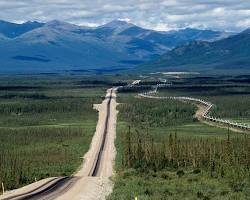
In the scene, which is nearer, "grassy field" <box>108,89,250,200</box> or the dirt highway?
"grassy field" <box>108,89,250,200</box>

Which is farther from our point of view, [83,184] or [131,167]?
[131,167]

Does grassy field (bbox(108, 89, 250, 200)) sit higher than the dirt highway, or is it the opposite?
grassy field (bbox(108, 89, 250, 200))

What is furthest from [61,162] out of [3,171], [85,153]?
[3,171]

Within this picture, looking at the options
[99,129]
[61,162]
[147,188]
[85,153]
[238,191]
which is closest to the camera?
[238,191]

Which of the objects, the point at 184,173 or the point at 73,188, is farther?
the point at 184,173

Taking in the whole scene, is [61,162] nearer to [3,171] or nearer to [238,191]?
[3,171]

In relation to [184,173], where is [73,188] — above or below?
below

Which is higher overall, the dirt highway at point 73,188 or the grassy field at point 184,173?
the grassy field at point 184,173

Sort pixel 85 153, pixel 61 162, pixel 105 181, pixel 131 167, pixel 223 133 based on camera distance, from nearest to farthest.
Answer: pixel 105 181
pixel 131 167
pixel 61 162
pixel 85 153
pixel 223 133

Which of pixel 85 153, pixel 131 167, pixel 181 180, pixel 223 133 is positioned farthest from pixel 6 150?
pixel 181 180

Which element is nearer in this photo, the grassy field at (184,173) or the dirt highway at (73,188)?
the grassy field at (184,173)

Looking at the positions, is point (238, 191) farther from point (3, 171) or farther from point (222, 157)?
point (3, 171)
